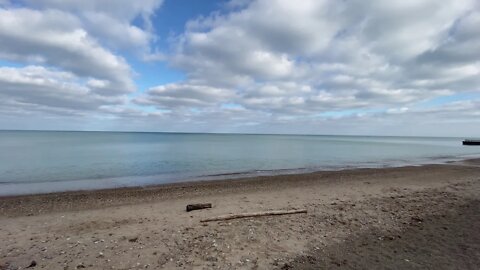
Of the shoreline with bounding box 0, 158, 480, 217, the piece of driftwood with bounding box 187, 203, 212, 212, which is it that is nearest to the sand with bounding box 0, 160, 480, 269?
the shoreline with bounding box 0, 158, 480, 217

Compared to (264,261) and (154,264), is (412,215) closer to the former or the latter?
(264,261)

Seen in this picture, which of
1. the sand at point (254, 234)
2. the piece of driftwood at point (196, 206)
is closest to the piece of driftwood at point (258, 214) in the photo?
the sand at point (254, 234)

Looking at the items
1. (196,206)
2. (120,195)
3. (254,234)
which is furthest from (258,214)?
(120,195)

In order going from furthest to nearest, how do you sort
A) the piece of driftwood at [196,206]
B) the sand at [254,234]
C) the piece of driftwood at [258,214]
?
the piece of driftwood at [196,206], the piece of driftwood at [258,214], the sand at [254,234]

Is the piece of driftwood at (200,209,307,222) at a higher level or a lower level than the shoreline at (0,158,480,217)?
higher

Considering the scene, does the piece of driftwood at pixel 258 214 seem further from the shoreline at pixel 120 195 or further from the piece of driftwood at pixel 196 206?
the shoreline at pixel 120 195

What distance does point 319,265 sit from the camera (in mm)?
6172

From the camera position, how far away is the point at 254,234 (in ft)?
25.9

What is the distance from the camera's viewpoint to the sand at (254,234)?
6355 millimetres

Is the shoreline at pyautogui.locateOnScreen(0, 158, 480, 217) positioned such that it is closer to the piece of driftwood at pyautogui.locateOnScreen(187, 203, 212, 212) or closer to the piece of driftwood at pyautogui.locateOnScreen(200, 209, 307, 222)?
the piece of driftwood at pyautogui.locateOnScreen(187, 203, 212, 212)

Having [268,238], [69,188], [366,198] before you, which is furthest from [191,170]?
[268,238]

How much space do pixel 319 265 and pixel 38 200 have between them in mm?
14097

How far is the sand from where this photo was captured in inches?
250

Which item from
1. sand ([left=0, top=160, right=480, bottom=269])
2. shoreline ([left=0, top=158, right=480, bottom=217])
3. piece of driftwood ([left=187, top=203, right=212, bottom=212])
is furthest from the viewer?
shoreline ([left=0, top=158, right=480, bottom=217])
